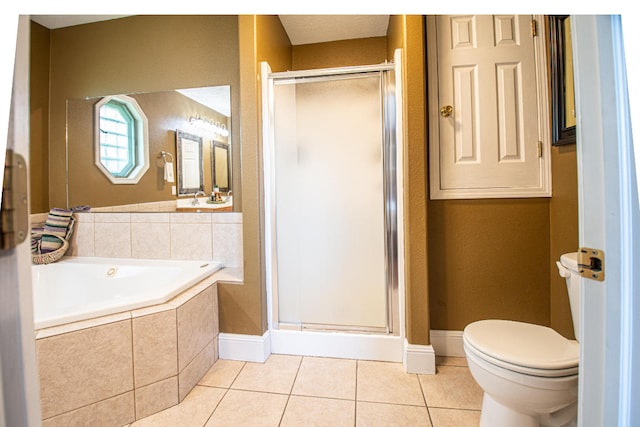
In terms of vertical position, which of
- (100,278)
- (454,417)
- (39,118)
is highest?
(39,118)

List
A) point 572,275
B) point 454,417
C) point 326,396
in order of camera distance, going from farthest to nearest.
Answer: point 326,396
point 454,417
point 572,275

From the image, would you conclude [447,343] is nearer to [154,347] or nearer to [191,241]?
[154,347]

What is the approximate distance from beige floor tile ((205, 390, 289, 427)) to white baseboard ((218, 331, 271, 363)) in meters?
0.28

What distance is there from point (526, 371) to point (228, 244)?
6.06 ft

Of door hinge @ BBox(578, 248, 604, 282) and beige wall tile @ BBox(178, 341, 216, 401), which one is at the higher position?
door hinge @ BBox(578, 248, 604, 282)

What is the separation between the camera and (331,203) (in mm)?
1838

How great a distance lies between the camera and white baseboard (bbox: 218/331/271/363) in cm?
178

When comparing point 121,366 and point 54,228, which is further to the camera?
point 54,228

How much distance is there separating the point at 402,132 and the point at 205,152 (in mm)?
1464

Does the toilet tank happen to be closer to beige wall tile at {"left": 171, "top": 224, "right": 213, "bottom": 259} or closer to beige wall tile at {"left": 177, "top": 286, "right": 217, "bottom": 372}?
beige wall tile at {"left": 177, "top": 286, "right": 217, "bottom": 372}

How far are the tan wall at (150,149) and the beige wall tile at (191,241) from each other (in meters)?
0.27

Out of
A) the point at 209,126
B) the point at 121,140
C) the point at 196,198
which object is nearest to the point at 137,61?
the point at 121,140

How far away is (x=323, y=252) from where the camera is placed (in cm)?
186

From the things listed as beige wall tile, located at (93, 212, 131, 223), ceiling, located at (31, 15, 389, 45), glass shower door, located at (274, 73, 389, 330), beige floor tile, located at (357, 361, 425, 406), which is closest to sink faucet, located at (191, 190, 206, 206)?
beige wall tile, located at (93, 212, 131, 223)
